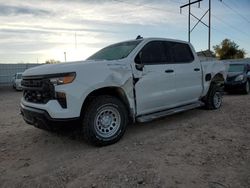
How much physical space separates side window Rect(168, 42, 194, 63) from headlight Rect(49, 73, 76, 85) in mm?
2736

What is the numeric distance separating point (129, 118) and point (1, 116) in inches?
195

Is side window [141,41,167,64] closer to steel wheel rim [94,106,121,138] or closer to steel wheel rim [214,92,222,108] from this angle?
steel wheel rim [94,106,121,138]

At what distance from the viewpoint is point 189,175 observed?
347 centimetres

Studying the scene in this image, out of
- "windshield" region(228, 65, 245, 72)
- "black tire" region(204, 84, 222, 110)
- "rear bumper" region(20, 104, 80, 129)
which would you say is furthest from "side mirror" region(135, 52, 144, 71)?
"windshield" region(228, 65, 245, 72)

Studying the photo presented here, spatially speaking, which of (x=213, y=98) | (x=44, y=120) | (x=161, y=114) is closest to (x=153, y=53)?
(x=161, y=114)

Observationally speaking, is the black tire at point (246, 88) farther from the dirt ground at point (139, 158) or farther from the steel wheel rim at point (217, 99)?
the dirt ground at point (139, 158)

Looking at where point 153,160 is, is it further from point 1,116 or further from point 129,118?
point 1,116

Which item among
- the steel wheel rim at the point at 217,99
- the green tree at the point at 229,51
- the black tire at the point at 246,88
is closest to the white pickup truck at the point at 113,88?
the steel wheel rim at the point at 217,99

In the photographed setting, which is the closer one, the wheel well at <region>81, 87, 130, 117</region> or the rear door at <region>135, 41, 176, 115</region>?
the wheel well at <region>81, 87, 130, 117</region>

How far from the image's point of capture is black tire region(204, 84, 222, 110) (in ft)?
24.9

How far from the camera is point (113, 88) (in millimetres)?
4863

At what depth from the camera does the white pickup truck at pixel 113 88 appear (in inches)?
168

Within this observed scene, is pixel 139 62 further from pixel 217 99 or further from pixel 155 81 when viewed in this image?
pixel 217 99

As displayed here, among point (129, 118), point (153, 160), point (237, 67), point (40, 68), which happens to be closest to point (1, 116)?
point (40, 68)
